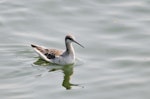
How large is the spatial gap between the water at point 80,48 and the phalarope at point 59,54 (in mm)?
250

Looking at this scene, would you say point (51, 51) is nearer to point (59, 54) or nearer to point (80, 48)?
point (59, 54)

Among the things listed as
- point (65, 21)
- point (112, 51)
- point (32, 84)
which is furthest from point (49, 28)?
point (32, 84)

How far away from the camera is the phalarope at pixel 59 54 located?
781 inches

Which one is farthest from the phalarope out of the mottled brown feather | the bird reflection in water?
the bird reflection in water

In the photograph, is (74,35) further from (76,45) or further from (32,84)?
(32,84)

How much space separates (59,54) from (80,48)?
37.9 inches

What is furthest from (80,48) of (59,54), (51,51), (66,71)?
(66,71)

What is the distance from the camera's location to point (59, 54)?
20.1 metres

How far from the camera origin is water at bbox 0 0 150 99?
58.4ft

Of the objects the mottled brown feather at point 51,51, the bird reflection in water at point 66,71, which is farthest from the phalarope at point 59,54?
A: the bird reflection in water at point 66,71

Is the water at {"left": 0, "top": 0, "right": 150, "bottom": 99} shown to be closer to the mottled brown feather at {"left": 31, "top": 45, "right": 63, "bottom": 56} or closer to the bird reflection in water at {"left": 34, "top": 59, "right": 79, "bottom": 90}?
the bird reflection in water at {"left": 34, "top": 59, "right": 79, "bottom": 90}

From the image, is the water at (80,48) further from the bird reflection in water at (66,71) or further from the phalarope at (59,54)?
the phalarope at (59,54)

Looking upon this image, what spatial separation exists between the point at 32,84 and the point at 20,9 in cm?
611

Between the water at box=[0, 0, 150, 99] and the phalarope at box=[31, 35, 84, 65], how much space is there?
9.8 inches
